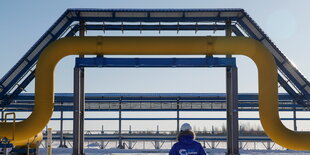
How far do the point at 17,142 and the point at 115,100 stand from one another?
13525 millimetres

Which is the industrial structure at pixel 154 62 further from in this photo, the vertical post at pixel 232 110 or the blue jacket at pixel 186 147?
the blue jacket at pixel 186 147

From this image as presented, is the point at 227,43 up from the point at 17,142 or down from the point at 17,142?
up

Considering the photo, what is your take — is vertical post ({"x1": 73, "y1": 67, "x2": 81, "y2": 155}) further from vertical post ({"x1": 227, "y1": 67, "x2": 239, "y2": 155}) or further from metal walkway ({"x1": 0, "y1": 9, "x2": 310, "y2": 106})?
vertical post ({"x1": 227, "y1": 67, "x2": 239, "y2": 155})

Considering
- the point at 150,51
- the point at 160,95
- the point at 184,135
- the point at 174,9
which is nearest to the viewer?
the point at 184,135

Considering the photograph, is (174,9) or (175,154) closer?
(175,154)

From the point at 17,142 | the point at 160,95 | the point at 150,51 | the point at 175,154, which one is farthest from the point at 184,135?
the point at 160,95

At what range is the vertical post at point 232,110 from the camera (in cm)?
2006

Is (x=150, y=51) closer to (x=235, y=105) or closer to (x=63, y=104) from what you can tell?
(x=235, y=105)

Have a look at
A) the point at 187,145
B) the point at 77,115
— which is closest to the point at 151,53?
the point at 77,115

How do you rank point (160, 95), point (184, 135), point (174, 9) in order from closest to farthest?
point (184, 135), point (174, 9), point (160, 95)

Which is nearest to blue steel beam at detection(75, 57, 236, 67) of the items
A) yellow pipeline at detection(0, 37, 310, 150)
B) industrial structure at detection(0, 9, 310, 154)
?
industrial structure at detection(0, 9, 310, 154)

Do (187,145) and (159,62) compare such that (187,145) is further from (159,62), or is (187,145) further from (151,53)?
(159,62)

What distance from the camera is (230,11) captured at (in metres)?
20.1

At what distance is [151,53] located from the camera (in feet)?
54.5
